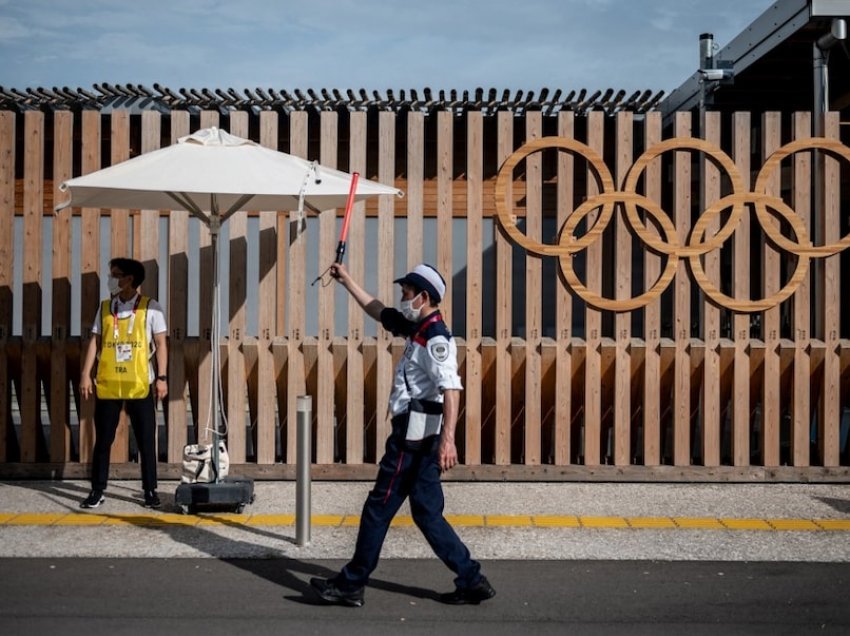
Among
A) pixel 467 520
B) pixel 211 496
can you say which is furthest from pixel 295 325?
pixel 467 520

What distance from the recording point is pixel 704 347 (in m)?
10.4

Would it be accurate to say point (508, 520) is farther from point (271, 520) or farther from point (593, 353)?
point (593, 353)

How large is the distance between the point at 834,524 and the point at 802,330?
2.11 metres

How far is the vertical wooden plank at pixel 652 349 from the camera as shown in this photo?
10391mm

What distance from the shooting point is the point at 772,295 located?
1040 centimetres

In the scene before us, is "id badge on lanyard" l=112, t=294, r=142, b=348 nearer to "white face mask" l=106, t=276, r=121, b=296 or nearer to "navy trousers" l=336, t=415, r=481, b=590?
"white face mask" l=106, t=276, r=121, b=296

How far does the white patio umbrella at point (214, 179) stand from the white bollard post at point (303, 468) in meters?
1.36

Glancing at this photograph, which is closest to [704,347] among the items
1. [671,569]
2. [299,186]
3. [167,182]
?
[671,569]

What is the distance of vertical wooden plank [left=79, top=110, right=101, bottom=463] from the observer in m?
10.5

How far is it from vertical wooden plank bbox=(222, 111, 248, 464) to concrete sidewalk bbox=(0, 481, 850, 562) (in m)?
0.44

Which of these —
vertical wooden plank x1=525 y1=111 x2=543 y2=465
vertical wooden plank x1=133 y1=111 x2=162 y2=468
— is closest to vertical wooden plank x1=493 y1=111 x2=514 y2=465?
vertical wooden plank x1=525 y1=111 x2=543 y2=465

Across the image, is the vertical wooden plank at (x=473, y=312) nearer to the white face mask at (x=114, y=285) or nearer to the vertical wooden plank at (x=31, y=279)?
the white face mask at (x=114, y=285)

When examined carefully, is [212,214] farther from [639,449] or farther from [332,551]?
[639,449]

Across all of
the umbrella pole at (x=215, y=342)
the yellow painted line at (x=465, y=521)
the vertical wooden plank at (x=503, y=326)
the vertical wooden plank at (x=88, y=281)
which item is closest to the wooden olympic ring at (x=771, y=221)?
the vertical wooden plank at (x=503, y=326)
